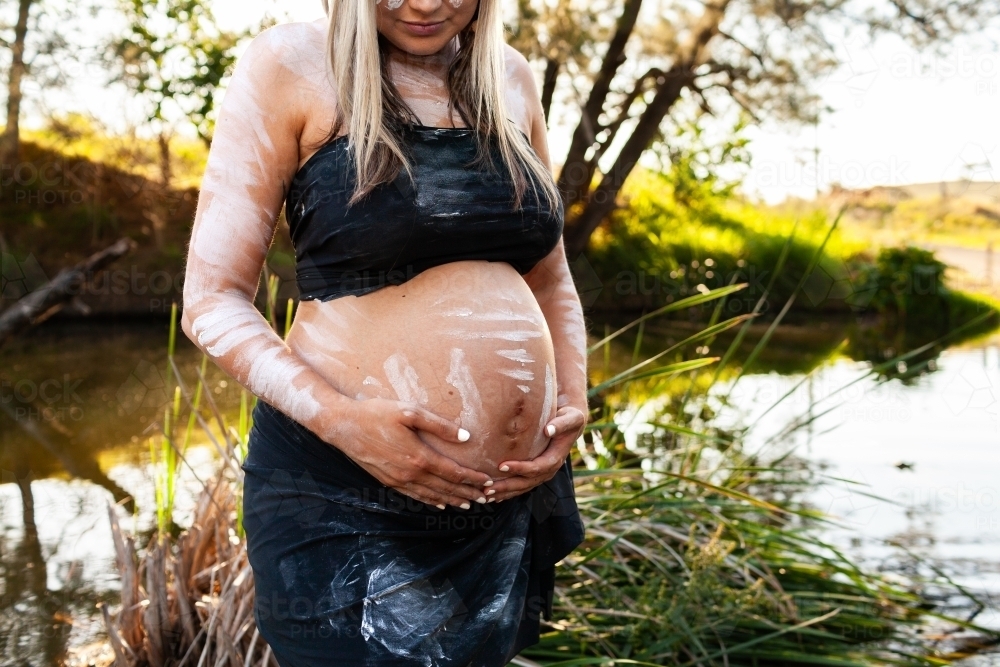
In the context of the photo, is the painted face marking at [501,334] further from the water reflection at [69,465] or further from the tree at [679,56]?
the tree at [679,56]

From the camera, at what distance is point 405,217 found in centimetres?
125

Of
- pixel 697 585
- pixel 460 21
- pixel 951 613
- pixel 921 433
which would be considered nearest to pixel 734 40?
pixel 921 433

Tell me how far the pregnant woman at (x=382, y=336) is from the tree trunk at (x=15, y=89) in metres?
9.25

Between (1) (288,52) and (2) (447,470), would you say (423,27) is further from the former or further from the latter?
(2) (447,470)

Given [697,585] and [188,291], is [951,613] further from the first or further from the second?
[188,291]

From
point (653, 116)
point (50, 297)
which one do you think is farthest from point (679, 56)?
point (50, 297)

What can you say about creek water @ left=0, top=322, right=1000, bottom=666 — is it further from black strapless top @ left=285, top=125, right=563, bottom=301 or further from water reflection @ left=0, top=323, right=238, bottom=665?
black strapless top @ left=285, top=125, right=563, bottom=301

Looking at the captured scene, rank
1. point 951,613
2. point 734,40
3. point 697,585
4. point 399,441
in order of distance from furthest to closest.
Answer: point 734,40
point 951,613
point 697,585
point 399,441

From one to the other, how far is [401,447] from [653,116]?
673 centimetres

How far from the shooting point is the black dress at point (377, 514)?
4.05 ft

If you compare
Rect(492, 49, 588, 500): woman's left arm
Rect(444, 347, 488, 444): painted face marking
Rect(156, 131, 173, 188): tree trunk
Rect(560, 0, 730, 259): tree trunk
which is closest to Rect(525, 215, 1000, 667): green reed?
Rect(492, 49, 588, 500): woman's left arm

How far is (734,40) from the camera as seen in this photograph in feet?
23.6

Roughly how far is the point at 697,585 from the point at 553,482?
0.96 m

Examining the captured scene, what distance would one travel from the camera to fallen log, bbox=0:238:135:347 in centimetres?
495
